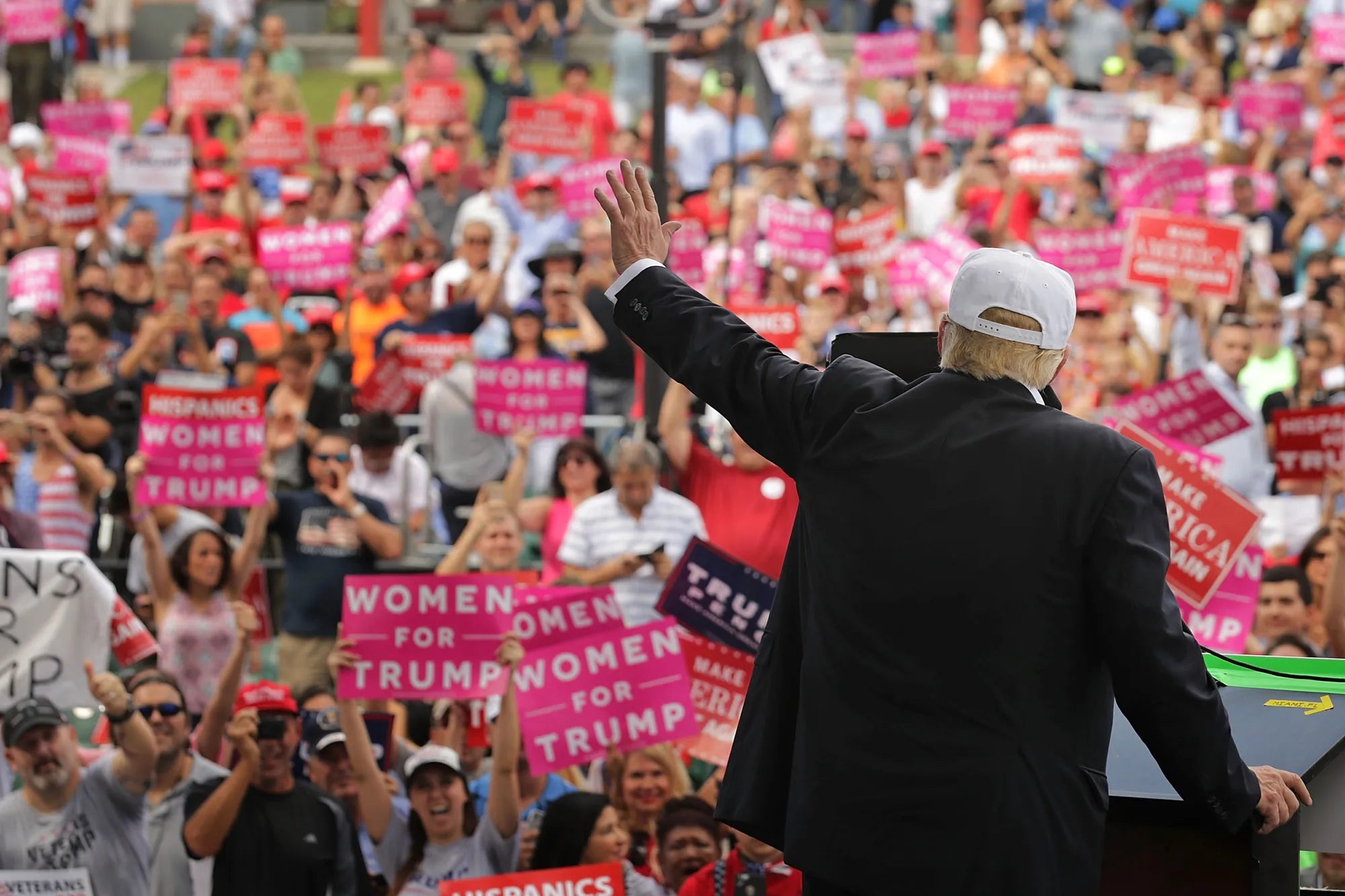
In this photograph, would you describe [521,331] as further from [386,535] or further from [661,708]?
[661,708]

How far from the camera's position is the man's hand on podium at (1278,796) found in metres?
2.92

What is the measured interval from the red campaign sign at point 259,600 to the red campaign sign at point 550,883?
316cm

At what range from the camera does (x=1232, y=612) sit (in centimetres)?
739

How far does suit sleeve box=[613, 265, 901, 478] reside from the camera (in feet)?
10.3

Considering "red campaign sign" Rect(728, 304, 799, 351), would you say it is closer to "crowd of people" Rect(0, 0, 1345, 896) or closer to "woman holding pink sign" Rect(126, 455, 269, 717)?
"crowd of people" Rect(0, 0, 1345, 896)

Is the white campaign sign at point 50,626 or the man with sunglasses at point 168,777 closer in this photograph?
the man with sunglasses at point 168,777

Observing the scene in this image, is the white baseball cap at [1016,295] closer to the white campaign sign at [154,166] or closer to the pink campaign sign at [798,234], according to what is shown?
the pink campaign sign at [798,234]

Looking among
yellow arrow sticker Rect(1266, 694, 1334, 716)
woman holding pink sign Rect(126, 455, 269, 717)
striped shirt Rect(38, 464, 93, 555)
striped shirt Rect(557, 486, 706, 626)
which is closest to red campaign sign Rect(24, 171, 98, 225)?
striped shirt Rect(38, 464, 93, 555)

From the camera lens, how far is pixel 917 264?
12.9m

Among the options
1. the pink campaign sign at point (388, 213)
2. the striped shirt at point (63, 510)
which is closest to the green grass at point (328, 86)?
the pink campaign sign at point (388, 213)

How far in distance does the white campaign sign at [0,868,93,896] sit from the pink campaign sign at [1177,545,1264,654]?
3826 mm

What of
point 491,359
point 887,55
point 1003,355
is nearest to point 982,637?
point 1003,355

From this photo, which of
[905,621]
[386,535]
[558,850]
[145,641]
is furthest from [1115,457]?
[386,535]

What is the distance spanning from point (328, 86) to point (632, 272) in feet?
74.8
